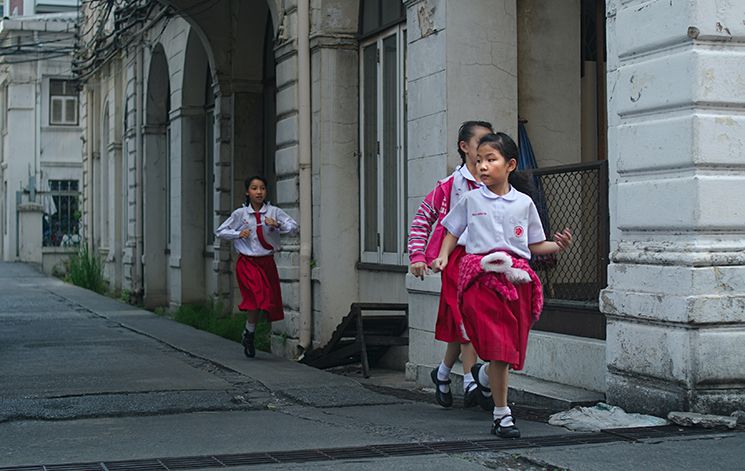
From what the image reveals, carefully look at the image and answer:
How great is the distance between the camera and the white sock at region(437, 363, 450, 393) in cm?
801

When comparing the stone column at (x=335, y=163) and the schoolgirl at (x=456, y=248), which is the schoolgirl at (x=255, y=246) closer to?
the stone column at (x=335, y=163)

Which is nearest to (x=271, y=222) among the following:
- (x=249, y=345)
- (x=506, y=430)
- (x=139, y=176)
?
(x=249, y=345)

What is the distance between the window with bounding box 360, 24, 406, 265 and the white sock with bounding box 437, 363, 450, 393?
3.33 meters

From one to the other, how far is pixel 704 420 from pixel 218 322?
10498 millimetres

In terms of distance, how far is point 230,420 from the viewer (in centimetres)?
784

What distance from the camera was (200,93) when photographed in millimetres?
A: 19203

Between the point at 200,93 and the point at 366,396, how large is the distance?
1093cm

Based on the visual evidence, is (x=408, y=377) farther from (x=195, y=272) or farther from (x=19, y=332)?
(x=195, y=272)

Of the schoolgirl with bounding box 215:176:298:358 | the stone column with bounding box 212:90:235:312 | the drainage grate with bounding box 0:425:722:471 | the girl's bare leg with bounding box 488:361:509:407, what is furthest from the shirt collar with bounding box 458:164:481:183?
the stone column with bounding box 212:90:235:312

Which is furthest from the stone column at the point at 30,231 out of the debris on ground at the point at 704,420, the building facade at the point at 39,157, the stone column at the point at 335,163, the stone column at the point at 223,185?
the debris on ground at the point at 704,420

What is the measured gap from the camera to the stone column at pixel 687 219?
6902mm

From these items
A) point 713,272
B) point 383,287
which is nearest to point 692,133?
point 713,272

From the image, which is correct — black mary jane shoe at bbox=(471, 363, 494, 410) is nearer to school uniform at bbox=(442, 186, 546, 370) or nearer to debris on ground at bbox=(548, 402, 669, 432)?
debris on ground at bbox=(548, 402, 669, 432)

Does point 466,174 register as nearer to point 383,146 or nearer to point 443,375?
point 443,375
